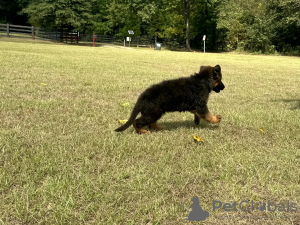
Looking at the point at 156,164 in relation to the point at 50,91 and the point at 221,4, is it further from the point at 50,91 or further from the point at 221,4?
the point at 221,4

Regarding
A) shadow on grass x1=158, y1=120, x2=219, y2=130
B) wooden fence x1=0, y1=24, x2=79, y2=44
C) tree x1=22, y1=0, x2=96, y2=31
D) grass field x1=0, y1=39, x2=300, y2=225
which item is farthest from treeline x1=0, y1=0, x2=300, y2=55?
grass field x1=0, y1=39, x2=300, y2=225

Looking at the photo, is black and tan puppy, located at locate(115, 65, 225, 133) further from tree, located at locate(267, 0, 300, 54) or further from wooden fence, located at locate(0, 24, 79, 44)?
wooden fence, located at locate(0, 24, 79, 44)

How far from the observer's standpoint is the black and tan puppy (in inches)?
149

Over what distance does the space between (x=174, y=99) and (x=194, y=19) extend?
54445 millimetres

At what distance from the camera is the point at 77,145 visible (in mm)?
3318

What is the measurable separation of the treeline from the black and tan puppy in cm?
3412

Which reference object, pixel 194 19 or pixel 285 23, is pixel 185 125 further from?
pixel 194 19

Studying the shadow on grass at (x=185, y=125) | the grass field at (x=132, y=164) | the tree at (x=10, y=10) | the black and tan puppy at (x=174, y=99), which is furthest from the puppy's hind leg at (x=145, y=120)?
the tree at (x=10, y=10)

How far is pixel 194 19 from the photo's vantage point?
2130 inches

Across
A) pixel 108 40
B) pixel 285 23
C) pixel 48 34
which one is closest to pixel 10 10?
pixel 48 34

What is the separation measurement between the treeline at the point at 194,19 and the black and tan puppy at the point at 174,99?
34.1 m

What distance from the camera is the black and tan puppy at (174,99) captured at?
12.4 ft

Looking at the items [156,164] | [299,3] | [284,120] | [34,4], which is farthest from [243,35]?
[156,164]

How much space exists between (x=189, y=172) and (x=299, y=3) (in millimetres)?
36340
